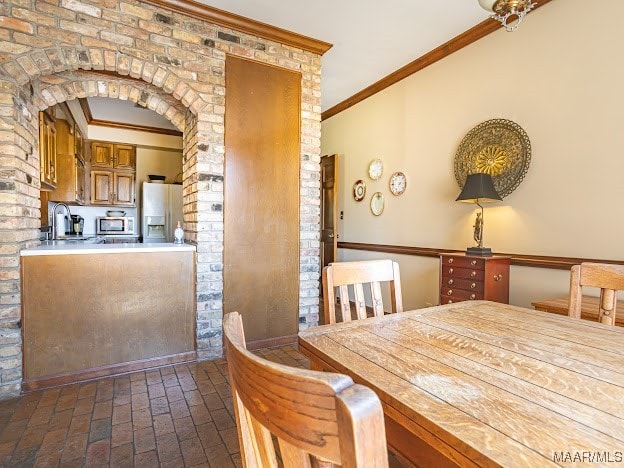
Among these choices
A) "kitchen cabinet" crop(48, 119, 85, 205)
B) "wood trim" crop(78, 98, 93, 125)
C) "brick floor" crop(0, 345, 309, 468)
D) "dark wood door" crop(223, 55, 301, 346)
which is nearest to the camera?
"brick floor" crop(0, 345, 309, 468)

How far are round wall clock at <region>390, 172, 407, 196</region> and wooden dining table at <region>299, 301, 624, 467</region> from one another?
266 cm

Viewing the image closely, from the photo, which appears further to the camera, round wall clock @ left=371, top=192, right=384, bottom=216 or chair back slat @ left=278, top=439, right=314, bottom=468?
round wall clock @ left=371, top=192, right=384, bottom=216

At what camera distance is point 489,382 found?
0.77 metres

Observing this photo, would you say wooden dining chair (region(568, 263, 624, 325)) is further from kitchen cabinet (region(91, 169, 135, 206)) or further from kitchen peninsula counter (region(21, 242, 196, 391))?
kitchen cabinet (region(91, 169, 135, 206))

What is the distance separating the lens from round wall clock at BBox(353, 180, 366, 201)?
14.8ft

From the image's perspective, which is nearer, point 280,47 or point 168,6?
point 168,6

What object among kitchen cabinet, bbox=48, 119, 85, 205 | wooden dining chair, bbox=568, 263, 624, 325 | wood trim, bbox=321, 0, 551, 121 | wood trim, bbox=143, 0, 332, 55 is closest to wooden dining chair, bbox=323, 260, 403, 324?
wooden dining chair, bbox=568, 263, 624, 325

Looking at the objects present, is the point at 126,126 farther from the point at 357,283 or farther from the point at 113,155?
the point at 357,283

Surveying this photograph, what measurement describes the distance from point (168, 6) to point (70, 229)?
4206mm

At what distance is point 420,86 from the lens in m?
3.66

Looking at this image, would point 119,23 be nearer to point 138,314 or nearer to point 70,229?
point 138,314

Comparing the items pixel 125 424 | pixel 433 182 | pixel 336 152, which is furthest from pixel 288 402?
pixel 336 152

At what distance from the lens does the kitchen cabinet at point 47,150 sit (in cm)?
317

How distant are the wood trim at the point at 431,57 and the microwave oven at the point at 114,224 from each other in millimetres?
4113
